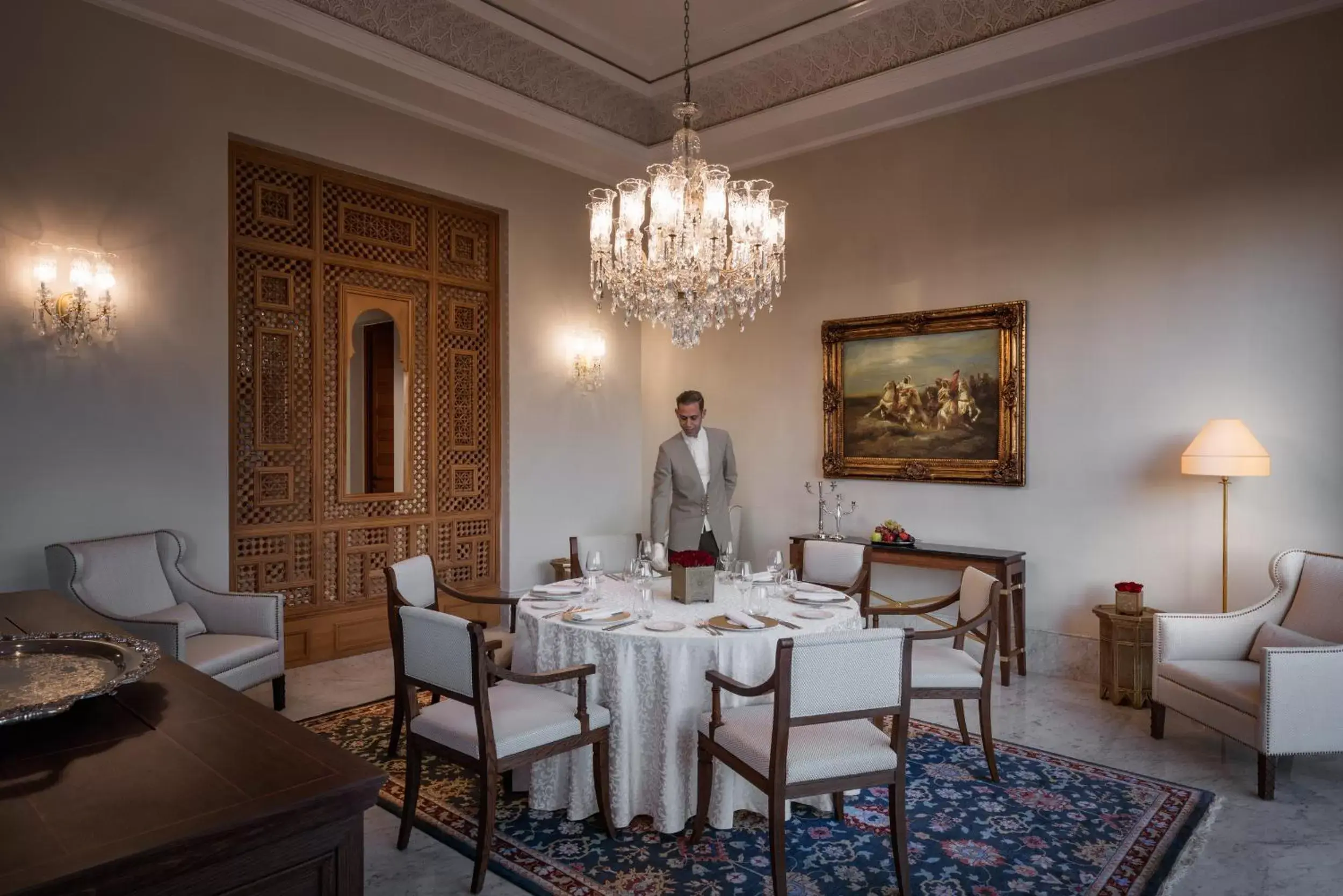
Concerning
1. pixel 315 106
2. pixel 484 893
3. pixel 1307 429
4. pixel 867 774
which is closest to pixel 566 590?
pixel 484 893

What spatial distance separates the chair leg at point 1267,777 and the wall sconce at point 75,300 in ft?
19.4

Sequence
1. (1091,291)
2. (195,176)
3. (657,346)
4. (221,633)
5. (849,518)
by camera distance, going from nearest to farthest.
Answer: (221,633)
(195,176)
(1091,291)
(849,518)
(657,346)

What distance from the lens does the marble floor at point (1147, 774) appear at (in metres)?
2.76

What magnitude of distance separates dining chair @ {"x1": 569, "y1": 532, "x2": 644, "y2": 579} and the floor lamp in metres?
3.08

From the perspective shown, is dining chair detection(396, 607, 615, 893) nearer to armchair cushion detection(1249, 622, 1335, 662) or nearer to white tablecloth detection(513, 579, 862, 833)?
white tablecloth detection(513, 579, 862, 833)

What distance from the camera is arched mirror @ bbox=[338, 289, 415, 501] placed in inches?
219

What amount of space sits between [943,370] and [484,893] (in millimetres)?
4431

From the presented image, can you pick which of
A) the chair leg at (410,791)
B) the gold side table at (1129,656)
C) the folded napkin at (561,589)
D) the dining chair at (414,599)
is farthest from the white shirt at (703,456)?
the chair leg at (410,791)

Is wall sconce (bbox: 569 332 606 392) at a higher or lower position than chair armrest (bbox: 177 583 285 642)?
higher

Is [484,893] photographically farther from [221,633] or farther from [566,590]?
[221,633]

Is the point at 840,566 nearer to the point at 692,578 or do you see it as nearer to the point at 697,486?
the point at 697,486

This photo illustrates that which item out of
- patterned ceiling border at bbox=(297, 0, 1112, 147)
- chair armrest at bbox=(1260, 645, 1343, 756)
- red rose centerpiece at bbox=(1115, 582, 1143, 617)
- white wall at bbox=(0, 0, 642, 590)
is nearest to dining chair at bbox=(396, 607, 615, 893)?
white wall at bbox=(0, 0, 642, 590)

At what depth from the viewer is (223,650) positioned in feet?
13.2

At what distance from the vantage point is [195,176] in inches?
184
